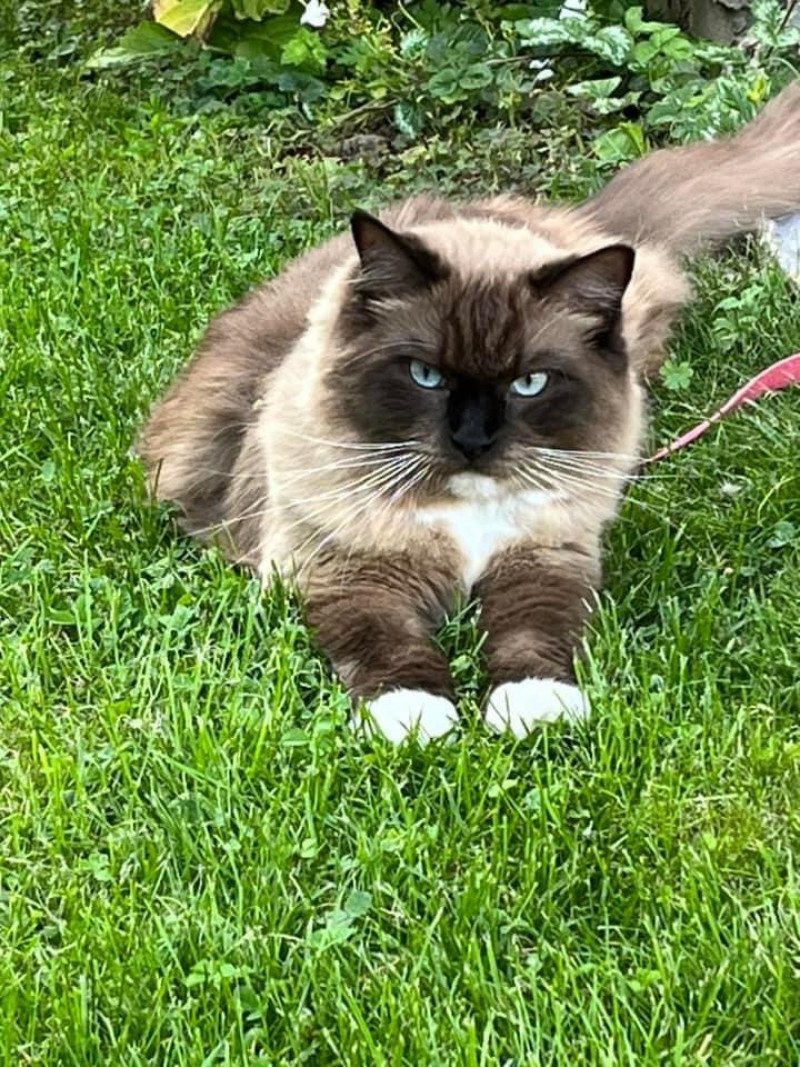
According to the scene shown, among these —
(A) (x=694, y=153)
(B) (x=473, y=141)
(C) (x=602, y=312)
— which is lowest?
(B) (x=473, y=141)

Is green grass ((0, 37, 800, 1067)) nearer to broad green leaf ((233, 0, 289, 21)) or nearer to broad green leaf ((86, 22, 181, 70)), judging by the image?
broad green leaf ((233, 0, 289, 21))

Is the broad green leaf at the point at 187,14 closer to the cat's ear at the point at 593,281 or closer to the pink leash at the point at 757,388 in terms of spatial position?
the pink leash at the point at 757,388

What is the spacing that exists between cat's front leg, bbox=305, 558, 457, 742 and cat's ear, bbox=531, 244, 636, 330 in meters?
0.56

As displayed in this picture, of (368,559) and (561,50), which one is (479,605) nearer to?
(368,559)

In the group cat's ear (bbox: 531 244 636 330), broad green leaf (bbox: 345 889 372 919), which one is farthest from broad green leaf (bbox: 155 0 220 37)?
broad green leaf (bbox: 345 889 372 919)

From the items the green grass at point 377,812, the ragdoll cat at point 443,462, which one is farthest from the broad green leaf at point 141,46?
the ragdoll cat at point 443,462

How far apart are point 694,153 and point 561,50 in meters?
1.31

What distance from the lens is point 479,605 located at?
277 cm

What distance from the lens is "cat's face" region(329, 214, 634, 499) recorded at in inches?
99.9

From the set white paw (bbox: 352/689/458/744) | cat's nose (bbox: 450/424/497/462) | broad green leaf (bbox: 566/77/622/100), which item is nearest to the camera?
white paw (bbox: 352/689/458/744)

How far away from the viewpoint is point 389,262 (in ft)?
8.48

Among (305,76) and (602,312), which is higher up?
(602,312)

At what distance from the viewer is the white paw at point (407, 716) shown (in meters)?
2.41

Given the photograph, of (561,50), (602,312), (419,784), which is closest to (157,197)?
(561,50)
